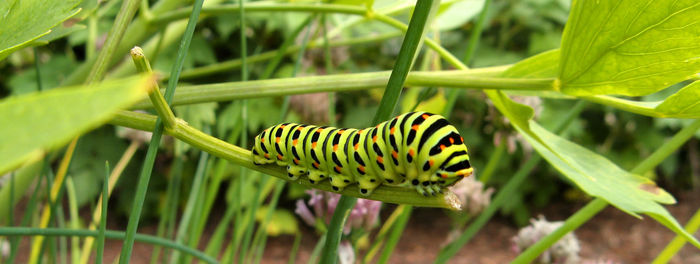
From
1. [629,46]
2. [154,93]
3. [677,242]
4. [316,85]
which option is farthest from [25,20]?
[677,242]

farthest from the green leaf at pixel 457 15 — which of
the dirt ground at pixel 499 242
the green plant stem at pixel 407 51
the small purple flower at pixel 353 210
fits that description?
the dirt ground at pixel 499 242

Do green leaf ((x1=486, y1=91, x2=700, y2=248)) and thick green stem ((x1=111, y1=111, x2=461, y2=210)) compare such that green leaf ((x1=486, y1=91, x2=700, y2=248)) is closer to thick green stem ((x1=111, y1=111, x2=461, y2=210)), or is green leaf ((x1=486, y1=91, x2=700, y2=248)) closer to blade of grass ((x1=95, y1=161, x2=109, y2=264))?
thick green stem ((x1=111, y1=111, x2=461, y2=210))

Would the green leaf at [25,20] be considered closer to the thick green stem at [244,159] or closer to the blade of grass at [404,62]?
the thick green stem at [244,159]

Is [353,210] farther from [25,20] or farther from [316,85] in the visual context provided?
[25,20]

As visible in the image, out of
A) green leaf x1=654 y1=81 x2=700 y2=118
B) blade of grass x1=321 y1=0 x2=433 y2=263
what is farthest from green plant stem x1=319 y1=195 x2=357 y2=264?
green leaf x1=654 y1=81 x2=700 y2=118

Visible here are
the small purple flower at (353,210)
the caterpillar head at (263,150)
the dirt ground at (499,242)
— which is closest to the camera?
the caterpillar head at (263,150)

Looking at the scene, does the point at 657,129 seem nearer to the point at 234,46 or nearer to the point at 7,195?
the point at 234,46
